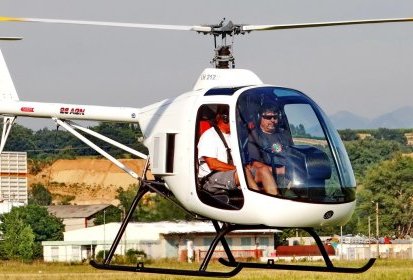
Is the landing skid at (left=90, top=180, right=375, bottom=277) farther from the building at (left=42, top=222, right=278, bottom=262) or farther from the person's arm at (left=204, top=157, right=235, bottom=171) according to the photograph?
the building at (left=42, top=222, right=278, bottom=262)

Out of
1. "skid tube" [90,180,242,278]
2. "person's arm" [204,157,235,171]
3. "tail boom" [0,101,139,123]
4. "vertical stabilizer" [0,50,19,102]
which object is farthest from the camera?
"vertical stabilizer" [0,50,19,102]

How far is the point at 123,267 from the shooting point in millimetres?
20531

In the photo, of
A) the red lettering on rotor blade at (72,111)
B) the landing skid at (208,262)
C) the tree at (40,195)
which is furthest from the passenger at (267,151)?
the tree at (40,195)

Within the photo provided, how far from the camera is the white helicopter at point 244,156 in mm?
19234

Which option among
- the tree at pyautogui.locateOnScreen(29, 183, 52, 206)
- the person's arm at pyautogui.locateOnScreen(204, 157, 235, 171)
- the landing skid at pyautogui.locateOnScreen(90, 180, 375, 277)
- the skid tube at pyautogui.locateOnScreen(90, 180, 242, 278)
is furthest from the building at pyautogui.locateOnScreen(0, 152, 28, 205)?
the person's arm at pyautogui.locateOnScreen(204, 157, 235, 171)

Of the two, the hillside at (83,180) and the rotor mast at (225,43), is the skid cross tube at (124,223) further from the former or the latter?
the hillside at (83,180)

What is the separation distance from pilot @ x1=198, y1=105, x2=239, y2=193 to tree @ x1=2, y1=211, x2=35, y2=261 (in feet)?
194

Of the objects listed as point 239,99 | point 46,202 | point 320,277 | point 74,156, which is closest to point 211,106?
point 239,99

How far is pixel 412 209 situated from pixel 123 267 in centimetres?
9188

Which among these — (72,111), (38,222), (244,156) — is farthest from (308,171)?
(38,222)

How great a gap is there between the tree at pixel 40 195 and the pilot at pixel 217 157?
403ft

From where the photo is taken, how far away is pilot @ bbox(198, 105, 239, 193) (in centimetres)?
1973

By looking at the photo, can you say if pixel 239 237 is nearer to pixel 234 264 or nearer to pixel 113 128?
pixel 113 128

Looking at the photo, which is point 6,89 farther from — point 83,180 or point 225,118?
point 83,180
